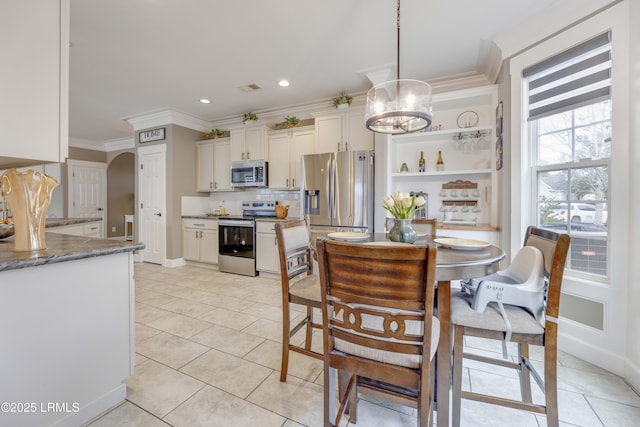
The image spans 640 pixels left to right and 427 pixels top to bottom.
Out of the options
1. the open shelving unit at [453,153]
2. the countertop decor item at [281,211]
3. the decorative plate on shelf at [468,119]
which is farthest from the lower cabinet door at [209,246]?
the decorative plate on shelf at [468,119]

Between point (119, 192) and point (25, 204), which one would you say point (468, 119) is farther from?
point (119, 192)

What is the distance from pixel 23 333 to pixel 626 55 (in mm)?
3552

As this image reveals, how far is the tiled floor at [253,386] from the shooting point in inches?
55.2

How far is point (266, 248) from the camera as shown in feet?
13.1

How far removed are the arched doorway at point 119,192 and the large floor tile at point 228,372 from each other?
737cm

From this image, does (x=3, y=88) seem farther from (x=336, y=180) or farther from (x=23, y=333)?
(x=336, y=180)

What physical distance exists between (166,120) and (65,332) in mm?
4154

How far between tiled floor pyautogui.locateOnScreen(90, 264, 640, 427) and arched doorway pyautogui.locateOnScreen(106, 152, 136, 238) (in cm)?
642

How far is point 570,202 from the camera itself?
82.3 inches

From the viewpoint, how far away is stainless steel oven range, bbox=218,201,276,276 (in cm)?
409

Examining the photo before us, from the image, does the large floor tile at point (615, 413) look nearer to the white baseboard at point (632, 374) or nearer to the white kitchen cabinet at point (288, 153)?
the white baseboard at point (632, 374)

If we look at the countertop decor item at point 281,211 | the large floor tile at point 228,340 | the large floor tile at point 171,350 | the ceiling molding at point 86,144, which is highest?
the ceiling molding at point 86,144

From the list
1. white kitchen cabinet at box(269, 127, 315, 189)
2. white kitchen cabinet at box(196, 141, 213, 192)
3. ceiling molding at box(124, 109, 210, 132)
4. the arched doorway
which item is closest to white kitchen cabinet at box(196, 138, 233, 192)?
white kitchen cabinet at box(196, 141, 213, 192)

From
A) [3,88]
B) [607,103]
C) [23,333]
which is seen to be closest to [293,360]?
[23,333]
